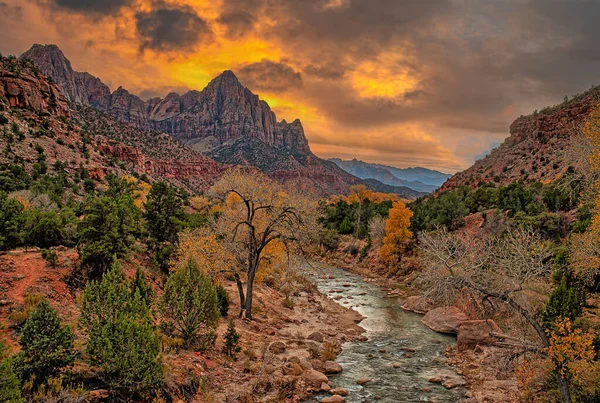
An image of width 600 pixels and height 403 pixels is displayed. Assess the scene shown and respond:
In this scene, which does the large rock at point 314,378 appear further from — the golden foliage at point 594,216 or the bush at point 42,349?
the golden foliage at point 594,216

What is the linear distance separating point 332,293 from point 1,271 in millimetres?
27415

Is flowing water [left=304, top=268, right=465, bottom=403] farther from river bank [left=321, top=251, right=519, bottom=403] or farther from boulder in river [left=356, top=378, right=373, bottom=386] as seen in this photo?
river bank [left=321, top=251, right=519, bottom=403]

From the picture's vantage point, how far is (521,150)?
7444cm

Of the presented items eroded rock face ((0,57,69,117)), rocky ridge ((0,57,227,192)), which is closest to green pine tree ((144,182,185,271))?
rocky ridge ((0,57,227,192))

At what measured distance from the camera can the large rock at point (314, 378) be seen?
Result: 14.8 meters

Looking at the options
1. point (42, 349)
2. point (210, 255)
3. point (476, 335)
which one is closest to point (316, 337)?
point (210, 255)

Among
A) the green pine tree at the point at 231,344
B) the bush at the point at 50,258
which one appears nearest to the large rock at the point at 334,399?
the green pine tree at the point at 231,344

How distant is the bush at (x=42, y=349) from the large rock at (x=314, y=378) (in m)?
9.28

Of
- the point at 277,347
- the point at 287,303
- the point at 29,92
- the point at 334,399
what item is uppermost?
the point at 29,92

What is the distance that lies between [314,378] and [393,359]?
20.6 feet

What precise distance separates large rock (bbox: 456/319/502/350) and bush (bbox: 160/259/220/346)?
50.9ft

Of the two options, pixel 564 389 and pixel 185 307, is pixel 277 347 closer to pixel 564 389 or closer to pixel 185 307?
pixel 185 307

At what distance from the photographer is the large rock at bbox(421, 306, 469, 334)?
24000 mm

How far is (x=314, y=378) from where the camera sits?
49.3 feet
